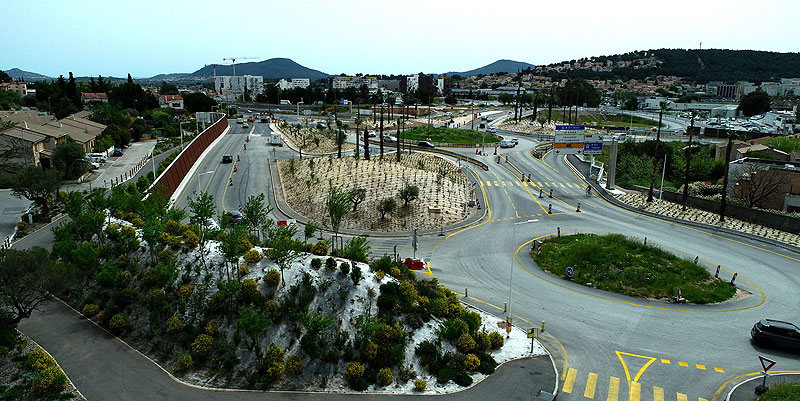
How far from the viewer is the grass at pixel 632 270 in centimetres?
3048

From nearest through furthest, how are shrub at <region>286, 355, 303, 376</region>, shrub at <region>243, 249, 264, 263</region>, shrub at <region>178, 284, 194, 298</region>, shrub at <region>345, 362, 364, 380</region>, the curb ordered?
1. shrub at <region>345, 362, 364, 380</region>
2. shrub at <region>286, 355, 303, 376</region>
3. shrub at <region>178, 284, 194, 298</region>
4. shrub at <region>243, 249, 264, 263</region>
5. the curb

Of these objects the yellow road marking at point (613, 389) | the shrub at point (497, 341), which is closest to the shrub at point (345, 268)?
the shrub at point (497, 341)

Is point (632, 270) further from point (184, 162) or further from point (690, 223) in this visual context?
point (184, 162)

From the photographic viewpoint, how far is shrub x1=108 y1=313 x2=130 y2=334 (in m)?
23.5

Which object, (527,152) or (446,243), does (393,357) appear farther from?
(527,152)

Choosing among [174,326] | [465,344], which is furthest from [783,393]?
[174,326]

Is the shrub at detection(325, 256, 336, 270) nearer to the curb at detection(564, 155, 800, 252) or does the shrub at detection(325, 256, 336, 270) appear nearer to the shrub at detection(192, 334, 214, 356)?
the shrub at detection(192, 334, 214, 356)

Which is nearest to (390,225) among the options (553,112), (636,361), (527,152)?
(636,361)

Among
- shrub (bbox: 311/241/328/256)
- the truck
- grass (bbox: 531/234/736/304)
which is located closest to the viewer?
shrub (bbox: 311/241/328/256)

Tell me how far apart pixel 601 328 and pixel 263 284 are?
1819cm

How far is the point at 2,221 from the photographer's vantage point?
4081cm

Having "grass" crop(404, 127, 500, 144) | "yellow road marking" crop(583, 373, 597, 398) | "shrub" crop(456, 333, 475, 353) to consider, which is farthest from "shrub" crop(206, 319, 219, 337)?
"grass" crop(404, 127, 500, 144)

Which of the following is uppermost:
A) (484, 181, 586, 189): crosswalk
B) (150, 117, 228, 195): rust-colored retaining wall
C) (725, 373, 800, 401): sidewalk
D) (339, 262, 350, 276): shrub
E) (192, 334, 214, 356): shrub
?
(150, 117, 228, 195): rust-colored retaining wall

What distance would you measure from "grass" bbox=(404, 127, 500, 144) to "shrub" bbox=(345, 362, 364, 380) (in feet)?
262
